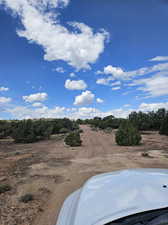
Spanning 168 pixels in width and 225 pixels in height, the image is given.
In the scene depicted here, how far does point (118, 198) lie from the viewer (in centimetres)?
175

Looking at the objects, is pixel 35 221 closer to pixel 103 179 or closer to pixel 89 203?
pixel 103 179

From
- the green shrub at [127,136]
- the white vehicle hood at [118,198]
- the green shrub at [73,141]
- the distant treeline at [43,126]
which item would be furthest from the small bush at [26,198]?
the distant treeline at [43,126]

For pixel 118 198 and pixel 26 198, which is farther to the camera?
pixel 26 198

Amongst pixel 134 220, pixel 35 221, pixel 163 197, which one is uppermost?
pixel 163 197

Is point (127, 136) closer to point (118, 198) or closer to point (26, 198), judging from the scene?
point (26, 198)

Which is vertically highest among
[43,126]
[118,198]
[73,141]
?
[43,126]

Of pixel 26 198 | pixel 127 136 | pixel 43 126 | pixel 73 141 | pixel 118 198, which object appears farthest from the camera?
pixel 43 126

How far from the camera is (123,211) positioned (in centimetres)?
154

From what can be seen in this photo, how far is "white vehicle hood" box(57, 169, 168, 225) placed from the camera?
1544 mm

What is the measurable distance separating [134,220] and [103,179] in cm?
85

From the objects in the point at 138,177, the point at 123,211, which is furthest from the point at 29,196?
the point at 123,211

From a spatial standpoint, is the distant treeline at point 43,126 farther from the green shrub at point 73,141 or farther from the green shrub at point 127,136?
the green shrub at point 73,141

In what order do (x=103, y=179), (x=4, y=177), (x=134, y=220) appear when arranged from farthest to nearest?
(x=4, y=177) < (x=103, y=179) < (x=134, y=220)

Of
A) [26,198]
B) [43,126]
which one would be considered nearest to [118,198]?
[26,198]
